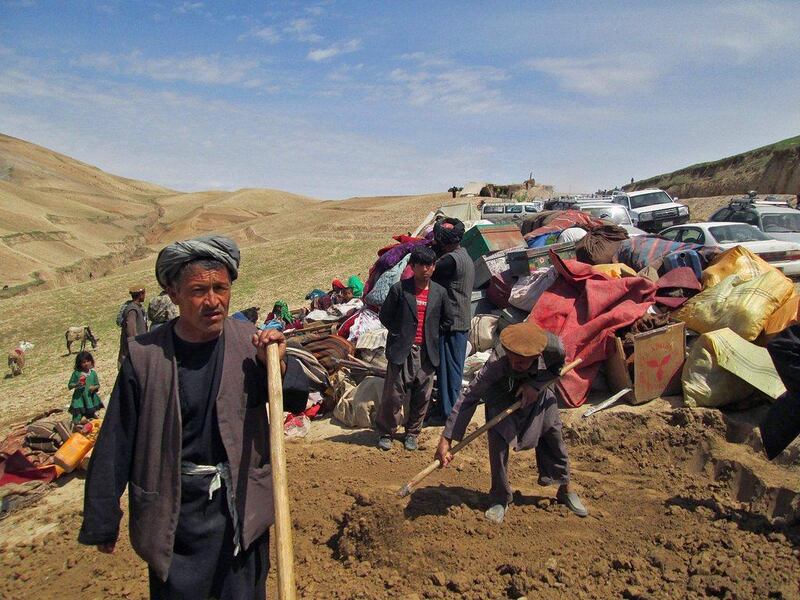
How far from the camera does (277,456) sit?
1987mm

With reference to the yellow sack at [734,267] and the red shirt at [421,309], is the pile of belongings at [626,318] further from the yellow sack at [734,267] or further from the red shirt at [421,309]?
the red shirt at [421,309]

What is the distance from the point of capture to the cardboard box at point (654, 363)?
4961 mm

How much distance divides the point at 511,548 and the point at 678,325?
9.48ft

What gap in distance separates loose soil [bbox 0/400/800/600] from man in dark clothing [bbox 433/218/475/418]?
0.68m

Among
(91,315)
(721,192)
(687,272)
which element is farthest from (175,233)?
(687,272)

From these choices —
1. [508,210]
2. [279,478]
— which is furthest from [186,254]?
[508,210]

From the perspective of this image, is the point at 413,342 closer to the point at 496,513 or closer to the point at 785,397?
the point at 496,513

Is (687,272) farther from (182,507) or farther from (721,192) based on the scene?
(721,192)

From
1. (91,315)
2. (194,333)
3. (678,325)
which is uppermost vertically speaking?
(194,333)

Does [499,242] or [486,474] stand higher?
[499,242]

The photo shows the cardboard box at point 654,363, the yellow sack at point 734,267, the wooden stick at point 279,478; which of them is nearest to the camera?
the wooden stick at point 279,478

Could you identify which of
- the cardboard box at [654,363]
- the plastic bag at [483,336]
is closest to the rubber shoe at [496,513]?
Answer: the cardboard box at [654,363]

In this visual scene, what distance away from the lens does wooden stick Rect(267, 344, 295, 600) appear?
186cm

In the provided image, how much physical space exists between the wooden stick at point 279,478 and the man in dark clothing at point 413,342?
109 inches
